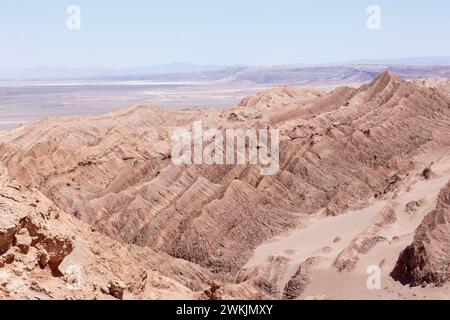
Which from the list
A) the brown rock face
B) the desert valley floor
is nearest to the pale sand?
the desert valley floor

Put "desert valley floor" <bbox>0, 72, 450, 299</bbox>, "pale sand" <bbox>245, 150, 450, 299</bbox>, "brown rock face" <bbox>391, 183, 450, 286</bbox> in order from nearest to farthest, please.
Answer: "desert valley floor" <bbox>0, 72, 450, 299</bbox>, "brown rock face" <bbox>391, 183, 450, 286</bbox>, "pale sand" <bbox>245, 150, 450, 299</bbox>

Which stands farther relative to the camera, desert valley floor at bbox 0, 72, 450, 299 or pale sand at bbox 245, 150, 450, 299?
pale sand at bbox 245, 150, 450, 299

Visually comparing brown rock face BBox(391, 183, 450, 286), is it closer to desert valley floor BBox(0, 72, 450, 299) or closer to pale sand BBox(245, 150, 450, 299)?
desert valley floor BBox(0, 72, 450, 299)

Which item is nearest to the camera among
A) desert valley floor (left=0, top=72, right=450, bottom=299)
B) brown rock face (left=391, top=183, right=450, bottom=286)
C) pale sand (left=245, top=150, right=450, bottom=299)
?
desert valley floor (left=0, top=72, right=450, bottom=299)

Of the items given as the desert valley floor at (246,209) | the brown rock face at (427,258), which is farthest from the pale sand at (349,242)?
the brown rock face at (427,258)

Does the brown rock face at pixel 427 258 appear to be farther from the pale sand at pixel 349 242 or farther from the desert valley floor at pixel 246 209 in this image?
the pale sand at pixel 349 242

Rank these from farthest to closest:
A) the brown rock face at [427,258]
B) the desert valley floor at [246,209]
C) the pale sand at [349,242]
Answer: the pale sand at [349,242], the brown rock face at [427,258], the desert valley floor at [246,209]

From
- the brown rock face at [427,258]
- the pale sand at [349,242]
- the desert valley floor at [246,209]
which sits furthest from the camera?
the pale sand at [349,242]

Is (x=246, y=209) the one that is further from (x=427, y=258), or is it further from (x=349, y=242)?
(x=427, y=258)
